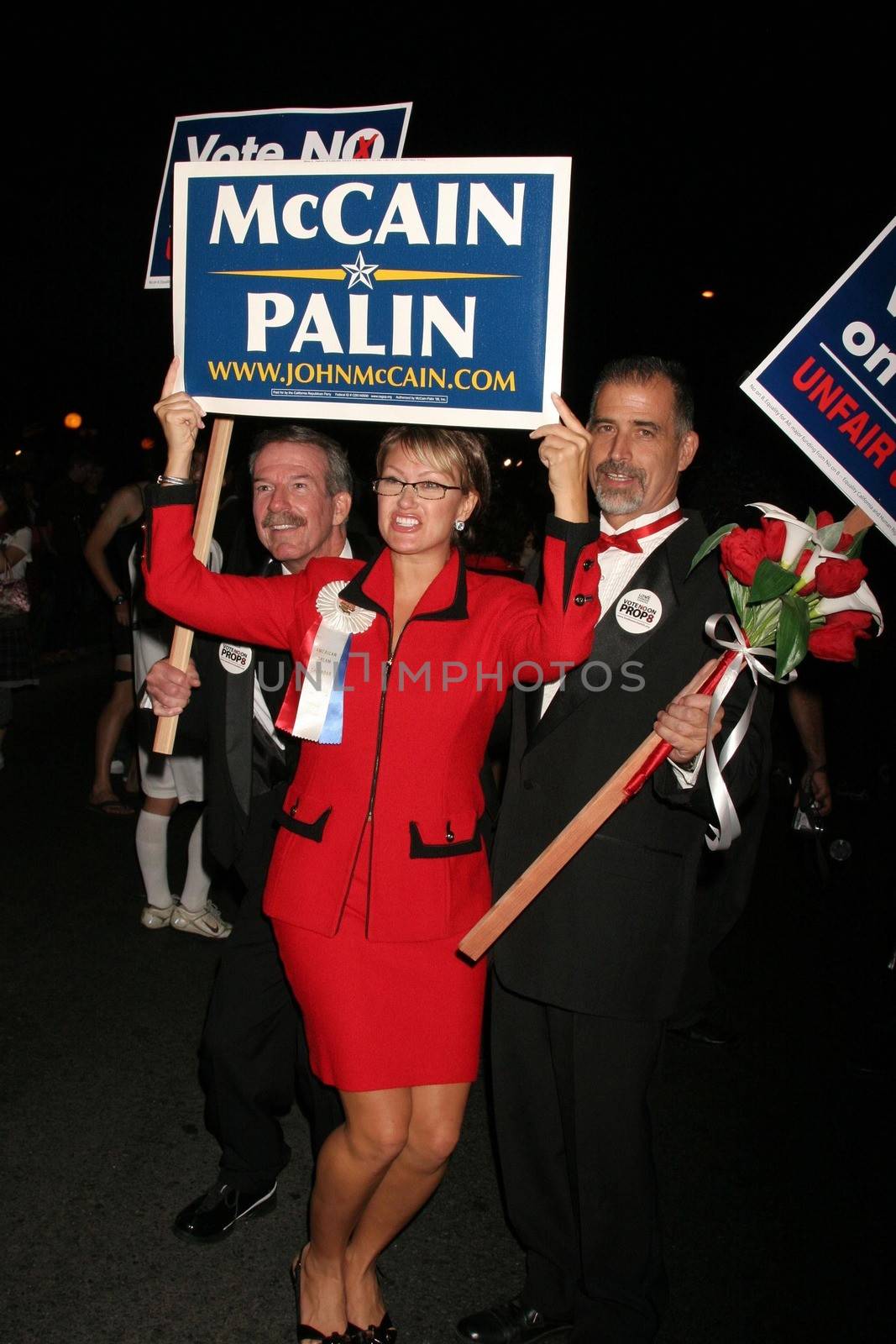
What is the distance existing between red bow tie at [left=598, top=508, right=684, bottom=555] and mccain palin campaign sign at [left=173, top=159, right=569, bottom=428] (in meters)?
0.35

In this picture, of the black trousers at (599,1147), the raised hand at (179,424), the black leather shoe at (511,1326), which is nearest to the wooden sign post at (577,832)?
the black trousers at (599,1147)

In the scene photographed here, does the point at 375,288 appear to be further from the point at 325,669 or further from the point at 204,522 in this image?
the point at 325,669

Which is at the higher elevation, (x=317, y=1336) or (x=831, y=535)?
(x=831, y=535)

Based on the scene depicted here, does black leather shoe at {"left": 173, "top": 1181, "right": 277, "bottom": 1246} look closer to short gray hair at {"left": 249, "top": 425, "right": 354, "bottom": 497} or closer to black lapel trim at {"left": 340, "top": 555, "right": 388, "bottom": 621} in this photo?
black lapel trim at {"left": 340, "top": 555, "right": 388, "bottom": 621}

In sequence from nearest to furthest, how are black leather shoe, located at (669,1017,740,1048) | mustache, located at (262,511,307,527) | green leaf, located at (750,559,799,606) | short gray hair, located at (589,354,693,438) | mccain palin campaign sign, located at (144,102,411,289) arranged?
green leaf, located at (750,559,799,606) < short gray hair, located at (589,354,693,438) < mustache, located at (262,511,307,527) < mccain palin campaign sign, located at (144,102,411,289) < black leather shoe, located at (669,1017,740,1048)

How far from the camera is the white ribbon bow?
2.49 m

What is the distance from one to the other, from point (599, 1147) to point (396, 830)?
37.2 inches

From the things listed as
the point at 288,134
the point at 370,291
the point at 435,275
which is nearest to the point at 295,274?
the point at 370,291

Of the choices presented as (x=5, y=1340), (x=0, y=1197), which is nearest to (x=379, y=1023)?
(x=5, y=1340)

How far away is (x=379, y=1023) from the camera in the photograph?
8.62 feet

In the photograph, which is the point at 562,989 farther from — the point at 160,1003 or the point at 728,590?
the point at 160,1003

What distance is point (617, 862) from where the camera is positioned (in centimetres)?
271

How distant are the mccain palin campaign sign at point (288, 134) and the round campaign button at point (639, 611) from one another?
2.41 metres

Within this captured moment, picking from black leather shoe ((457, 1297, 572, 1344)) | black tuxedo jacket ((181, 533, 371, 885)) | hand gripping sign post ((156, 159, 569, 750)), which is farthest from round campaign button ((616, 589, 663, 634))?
black leather shoe ((457, 1297, 572, 1344))
